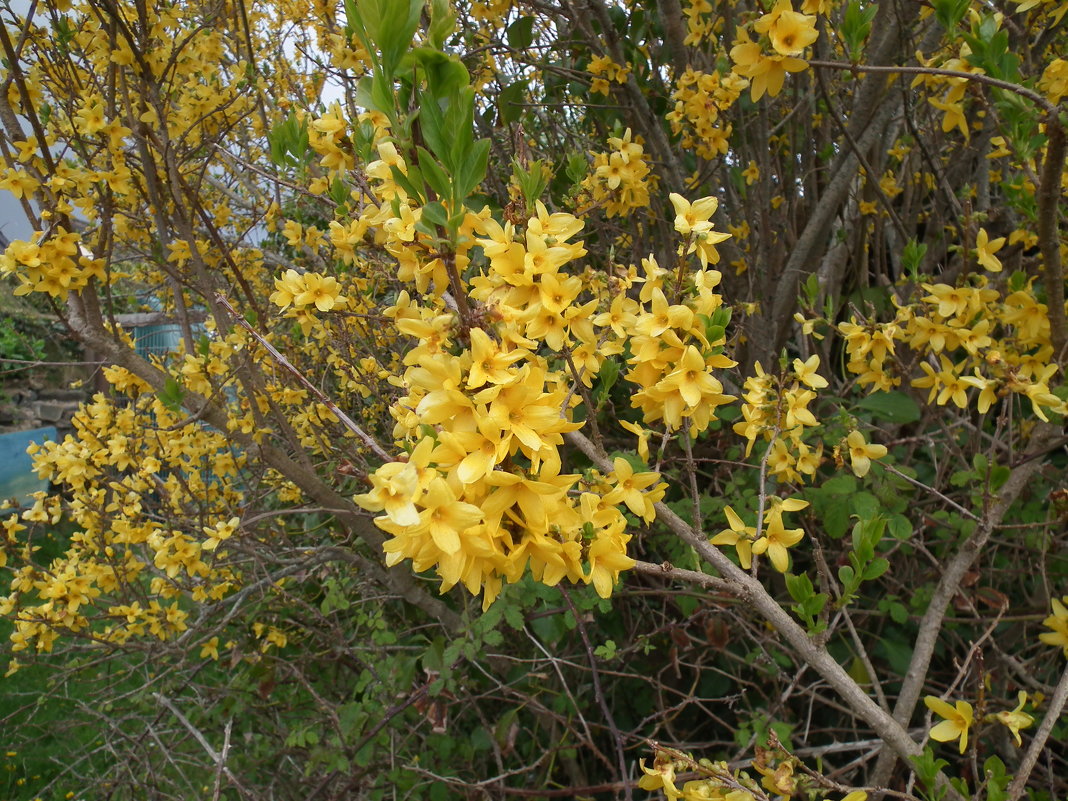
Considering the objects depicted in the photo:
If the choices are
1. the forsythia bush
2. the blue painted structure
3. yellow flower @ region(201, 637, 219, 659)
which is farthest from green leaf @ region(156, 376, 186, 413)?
the blue painted structure

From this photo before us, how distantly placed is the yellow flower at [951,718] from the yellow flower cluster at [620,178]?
5.50ft

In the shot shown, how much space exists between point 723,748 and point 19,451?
7.92m

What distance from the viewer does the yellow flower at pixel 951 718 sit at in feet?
4.82

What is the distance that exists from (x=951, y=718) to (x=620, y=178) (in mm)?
1824

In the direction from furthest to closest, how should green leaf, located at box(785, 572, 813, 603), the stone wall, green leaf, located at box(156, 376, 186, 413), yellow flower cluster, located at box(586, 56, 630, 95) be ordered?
1. the stone wall
2. yellow flower cluster, located at box(586, 56, 630, 95)
3. green leaf, located at box(156, 376, 186, 413)
4. green leaf, located at box(785, 572, 813, 603)

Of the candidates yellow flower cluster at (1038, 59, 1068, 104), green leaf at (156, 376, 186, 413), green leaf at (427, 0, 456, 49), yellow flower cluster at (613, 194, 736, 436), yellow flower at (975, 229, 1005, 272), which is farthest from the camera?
green leaf at (156, 376, 186, 413)

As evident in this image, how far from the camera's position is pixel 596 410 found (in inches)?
61.9

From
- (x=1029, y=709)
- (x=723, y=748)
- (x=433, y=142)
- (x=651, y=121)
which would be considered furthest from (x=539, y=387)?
(x=723, y=748)

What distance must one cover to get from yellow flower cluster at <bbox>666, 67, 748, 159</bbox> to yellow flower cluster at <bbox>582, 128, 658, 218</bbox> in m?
0.32

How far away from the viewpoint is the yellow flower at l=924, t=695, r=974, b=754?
1469 millimetres

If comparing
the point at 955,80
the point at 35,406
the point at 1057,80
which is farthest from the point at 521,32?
the point at 35,406

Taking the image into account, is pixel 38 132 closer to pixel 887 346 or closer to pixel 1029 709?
pixel 887 346

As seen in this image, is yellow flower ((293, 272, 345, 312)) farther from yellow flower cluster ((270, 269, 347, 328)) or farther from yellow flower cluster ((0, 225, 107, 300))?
yellow flower cluster ((0, 225, 107, 300))

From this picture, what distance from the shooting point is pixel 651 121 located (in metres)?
2.75
